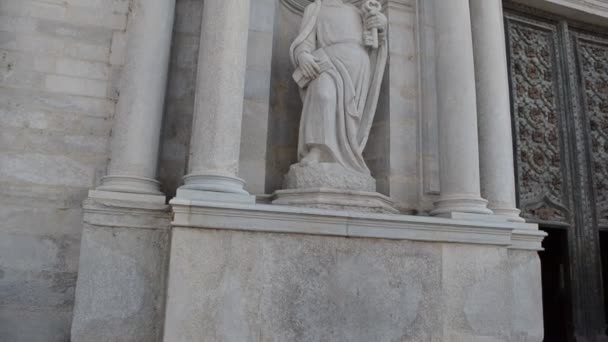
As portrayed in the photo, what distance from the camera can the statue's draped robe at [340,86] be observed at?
586cm

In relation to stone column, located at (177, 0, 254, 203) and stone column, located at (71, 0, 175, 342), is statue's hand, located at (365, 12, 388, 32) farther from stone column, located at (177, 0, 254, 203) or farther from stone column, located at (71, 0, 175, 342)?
stone column, located at (71, 0, 175, 342)

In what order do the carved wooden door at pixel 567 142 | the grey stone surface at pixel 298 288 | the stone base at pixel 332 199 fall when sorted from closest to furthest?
the grey stone surface at pixel 298 288 < the stone base at pixel 332 199 < the carved wooden door at pixel 567 142

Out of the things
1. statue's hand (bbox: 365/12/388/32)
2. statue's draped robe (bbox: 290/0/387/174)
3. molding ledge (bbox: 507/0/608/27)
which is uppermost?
molding ledge (bbox: 507/0/608/27)

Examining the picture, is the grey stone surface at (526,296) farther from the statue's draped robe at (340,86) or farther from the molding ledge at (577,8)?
the molding ledge at (577,8)

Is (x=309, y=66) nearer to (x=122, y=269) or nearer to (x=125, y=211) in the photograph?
(x=125, y=211)

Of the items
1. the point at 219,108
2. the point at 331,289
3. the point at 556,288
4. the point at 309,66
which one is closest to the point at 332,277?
the point at 331,289

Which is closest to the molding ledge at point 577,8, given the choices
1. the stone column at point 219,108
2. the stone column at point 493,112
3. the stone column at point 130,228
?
the stone column at point 493,112

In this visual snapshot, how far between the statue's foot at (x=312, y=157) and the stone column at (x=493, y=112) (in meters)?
2.35

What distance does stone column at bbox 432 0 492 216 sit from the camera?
6086 millimetres

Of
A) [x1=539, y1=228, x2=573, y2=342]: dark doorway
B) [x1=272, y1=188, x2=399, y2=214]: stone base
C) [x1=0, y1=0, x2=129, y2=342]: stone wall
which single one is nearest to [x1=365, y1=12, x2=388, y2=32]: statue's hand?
[x1=272, y1=188, x2=399, y2=214]: stone base

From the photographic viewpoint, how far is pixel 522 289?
21.6 ft

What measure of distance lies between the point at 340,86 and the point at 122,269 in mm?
2958

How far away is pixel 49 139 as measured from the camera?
5758 millimetres

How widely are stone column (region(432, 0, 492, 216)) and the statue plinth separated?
842mm
